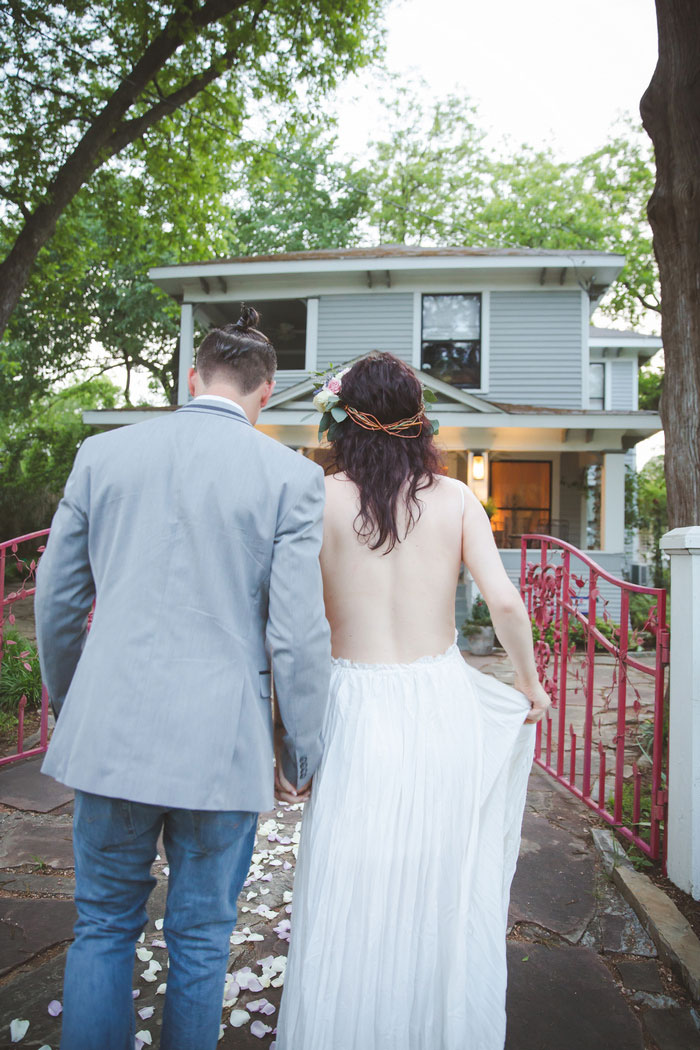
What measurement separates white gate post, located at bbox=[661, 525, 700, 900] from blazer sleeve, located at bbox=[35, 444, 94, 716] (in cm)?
219

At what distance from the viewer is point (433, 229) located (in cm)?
2156

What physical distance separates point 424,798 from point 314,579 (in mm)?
705

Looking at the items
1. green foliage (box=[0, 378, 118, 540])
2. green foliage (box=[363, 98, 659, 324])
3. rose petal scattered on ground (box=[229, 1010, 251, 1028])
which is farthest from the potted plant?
green foliage (box=[363, 98, 659, 324])

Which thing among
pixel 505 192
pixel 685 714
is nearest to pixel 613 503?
pixel 685 714

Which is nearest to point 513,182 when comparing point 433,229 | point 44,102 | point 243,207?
point 433,229

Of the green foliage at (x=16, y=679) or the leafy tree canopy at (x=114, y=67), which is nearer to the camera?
the green foliage at (x=16, y=679)

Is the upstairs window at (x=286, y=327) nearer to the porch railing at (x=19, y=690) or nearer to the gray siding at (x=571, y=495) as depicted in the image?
the gray siding at (x=571, y=495)

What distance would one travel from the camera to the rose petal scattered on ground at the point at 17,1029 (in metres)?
1.87

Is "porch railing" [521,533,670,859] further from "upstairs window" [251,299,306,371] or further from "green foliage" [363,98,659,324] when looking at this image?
"green foliage" [363,98,659,324]

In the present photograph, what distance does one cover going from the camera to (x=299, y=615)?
1.46 meters

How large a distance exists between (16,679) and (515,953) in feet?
14.8

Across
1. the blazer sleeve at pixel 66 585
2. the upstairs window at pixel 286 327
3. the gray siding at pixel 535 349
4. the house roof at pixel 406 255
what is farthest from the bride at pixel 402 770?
the upstairs window at pixel 286 327

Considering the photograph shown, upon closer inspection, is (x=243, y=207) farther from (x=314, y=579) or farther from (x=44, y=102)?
(x=314, y=579)

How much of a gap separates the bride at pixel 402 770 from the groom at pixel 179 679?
0.93 ft
